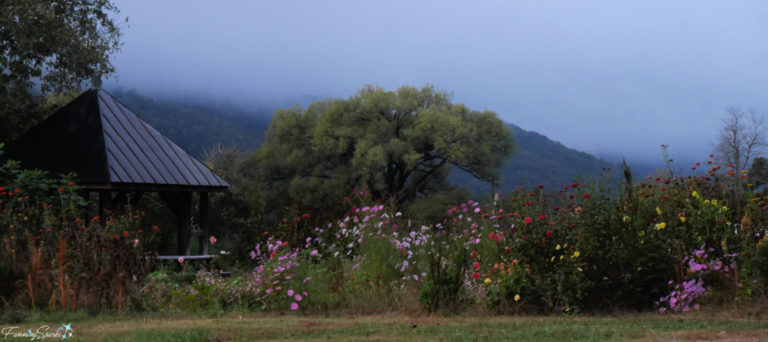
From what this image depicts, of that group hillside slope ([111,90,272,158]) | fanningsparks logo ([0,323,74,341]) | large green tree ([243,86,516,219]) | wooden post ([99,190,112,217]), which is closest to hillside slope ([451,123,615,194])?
hillside slope ([111,90,272,158])

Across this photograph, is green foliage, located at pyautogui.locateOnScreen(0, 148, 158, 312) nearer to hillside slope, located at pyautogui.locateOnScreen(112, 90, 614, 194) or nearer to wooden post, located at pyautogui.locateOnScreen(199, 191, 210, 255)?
wooden post, located at pyautogui.locateOnScreen(199, 191, 210, 255)

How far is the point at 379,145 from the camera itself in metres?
39.5

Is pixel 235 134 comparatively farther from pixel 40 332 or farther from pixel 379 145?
pixel 40 332

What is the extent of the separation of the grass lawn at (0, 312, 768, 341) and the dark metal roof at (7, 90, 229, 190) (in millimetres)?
5521

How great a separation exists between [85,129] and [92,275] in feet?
21.2

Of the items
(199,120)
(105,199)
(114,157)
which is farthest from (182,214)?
(199,120)

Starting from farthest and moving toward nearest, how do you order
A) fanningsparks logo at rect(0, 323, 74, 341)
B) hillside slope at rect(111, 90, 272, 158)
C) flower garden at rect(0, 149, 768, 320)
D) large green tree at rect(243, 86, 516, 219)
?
hillside slope at rect(111, 90, 272, 158), large green tree at rect(243, 86, 516, 219), flower garden at rect(0, 149, 768, 320), fanningsparks logo at rect(0, 323, 74, 341)

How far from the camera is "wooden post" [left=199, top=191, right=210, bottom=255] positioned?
15805 mm

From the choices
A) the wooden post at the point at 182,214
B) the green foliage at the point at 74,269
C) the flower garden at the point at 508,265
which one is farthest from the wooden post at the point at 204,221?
the green foliage at the point at 74,269

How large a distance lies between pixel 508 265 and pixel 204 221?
375 inches

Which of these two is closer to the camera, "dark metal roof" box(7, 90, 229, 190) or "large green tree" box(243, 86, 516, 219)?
"dark metal roof" box(7, 90, 229, 190)

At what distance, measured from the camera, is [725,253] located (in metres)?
8.09

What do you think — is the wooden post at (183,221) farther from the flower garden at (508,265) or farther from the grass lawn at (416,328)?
the grass lawn at (416,328)

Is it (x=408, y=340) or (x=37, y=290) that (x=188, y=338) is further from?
(x=37, y=290)
